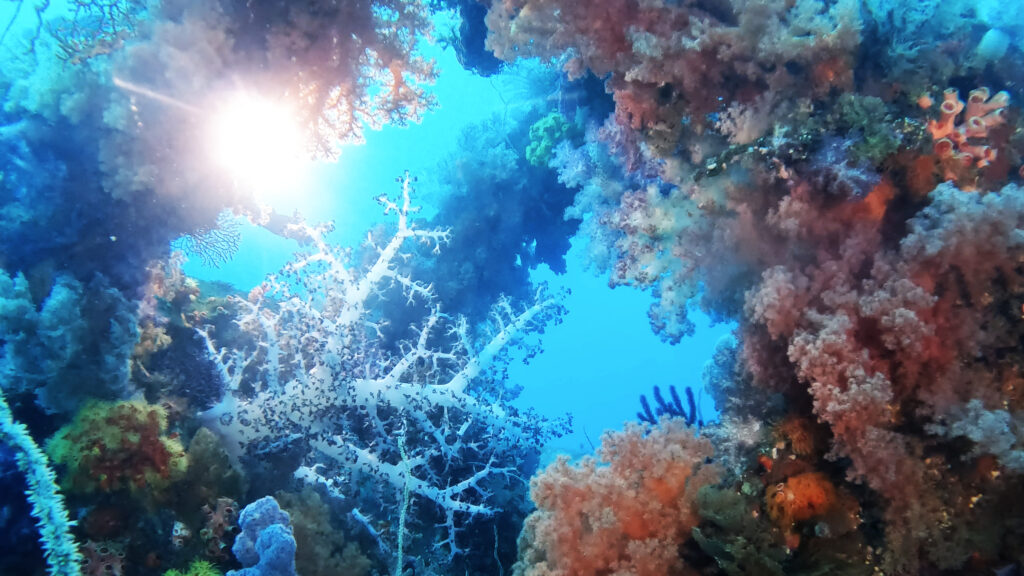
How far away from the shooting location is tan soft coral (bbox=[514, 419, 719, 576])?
124 inches

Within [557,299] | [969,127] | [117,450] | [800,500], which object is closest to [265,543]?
[117,450]

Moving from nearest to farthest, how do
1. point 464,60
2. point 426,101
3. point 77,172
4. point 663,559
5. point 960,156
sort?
point 663,559 < point 960,156 < point 77,172 < point 426,101 < point 464,60

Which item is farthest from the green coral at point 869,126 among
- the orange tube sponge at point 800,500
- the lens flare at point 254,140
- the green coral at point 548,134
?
the green coral at point 548,134

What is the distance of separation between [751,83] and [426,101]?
341cm

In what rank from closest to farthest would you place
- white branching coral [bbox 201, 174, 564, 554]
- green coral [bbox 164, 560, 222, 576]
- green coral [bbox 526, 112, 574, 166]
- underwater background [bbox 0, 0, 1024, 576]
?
underwater background [bbox 0, 0, 1024, 576]
green coral [bbox 164, 560, 222, 576]
white branching coral [bbox 201, 174, 564, 554]
green coral [bbox 526, 112, 574, 166]

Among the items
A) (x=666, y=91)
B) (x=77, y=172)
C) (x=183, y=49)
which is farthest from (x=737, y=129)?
(x=77, y=172)

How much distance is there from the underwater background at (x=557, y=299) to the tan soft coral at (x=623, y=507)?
0.02m

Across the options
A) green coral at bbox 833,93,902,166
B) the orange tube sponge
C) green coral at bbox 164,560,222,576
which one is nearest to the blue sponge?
green coral at bbox 164,560,222,576

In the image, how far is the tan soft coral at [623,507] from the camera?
316 centimetres

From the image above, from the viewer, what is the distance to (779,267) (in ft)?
10.8

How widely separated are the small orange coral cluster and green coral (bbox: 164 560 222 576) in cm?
591

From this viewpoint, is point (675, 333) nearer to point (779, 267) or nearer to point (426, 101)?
point (779, 267)

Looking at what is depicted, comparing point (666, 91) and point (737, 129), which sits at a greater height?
point (666, 91)

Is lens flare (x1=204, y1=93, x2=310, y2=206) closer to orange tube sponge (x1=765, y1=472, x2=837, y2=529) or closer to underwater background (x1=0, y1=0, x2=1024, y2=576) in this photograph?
underwater background (x1=0, y1=0, x2=1024, y2=576)
